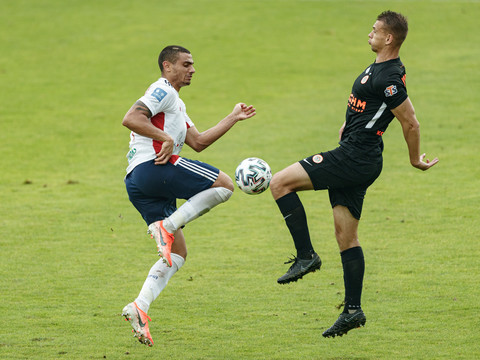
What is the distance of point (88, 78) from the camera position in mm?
26250

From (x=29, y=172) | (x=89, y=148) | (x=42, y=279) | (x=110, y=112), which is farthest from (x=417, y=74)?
(x=42, y=279)

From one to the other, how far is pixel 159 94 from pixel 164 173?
32.0 inches

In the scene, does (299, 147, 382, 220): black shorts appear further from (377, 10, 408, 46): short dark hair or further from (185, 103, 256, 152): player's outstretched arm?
(377, 10, 408, 46): short dark hair

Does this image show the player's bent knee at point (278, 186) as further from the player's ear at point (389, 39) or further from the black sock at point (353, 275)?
the player's ear at point (389, 39)

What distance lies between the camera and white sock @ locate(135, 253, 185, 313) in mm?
7742

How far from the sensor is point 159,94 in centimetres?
744

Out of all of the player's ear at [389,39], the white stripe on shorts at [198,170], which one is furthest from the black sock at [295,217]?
the player's ear at [389,39]

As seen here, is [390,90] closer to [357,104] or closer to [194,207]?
[357,104]

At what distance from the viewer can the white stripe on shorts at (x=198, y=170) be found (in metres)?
7.63

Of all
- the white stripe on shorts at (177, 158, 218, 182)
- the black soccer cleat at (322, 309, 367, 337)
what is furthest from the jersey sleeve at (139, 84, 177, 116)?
the black soccer cleat at (322, 309, 367, 337)

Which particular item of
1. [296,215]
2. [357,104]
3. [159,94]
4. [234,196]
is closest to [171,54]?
[159,94]

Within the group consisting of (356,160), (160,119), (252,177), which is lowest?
(252,177)

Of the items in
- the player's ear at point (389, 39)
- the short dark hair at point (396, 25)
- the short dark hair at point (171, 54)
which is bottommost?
the short dark hair at point (171, 54)

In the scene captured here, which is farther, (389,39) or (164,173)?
(164,173)
